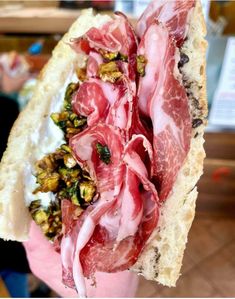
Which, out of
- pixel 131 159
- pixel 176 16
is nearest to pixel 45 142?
pixel 131 159

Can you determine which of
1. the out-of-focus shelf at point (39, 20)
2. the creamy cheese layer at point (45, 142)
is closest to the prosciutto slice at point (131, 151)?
the creamy cheese layer at point (45, 142)

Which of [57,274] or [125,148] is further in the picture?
[57,274]

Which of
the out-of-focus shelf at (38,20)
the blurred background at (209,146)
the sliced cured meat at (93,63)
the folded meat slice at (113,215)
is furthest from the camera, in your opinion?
the out-of-focus shelf at (38,20)

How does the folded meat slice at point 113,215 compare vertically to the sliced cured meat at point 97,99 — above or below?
below

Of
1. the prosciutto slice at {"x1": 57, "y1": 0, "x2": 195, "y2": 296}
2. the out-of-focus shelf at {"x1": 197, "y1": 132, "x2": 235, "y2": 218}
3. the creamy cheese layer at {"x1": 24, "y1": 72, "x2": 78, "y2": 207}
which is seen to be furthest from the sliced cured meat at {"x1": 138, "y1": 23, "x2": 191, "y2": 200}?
the out-of-focus shelf at {"x1": 197, "y1": 132, "x2": 235, "y2": 218}

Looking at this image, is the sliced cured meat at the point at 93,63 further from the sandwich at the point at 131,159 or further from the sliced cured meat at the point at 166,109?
the sliced cured meat at the point at 166,109

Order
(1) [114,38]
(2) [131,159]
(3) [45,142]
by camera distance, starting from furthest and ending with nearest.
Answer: (3) [45,142]
(1) [114,38]
(2) [131,159]

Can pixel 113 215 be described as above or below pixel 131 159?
below

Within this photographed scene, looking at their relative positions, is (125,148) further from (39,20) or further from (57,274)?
(39,20)
